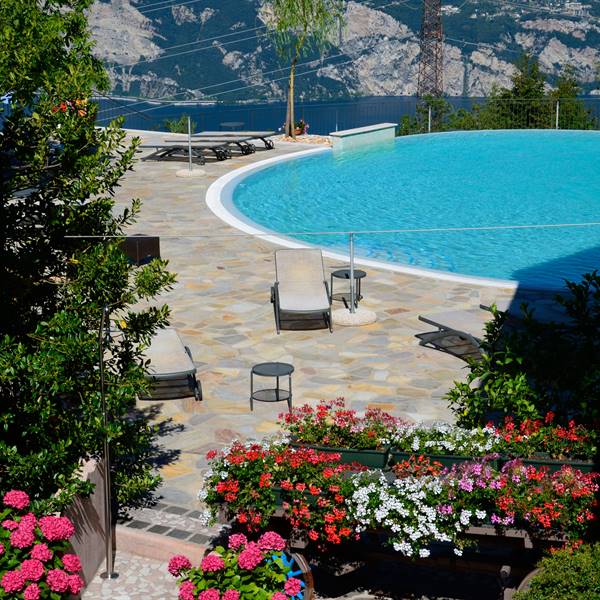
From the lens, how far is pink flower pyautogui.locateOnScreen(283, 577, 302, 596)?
6578mm

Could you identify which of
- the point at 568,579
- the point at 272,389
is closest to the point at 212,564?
the point at 568,579

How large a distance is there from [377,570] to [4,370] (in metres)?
3.31

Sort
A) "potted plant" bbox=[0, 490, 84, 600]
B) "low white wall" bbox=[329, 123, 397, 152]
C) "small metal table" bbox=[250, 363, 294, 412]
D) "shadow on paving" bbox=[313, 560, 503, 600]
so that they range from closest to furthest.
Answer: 1. "potted plant" bbox=[0, 490, 84, 600]
2. "shadow on paving" bbox=[313, 560, 503, 600]
3. "small metal table" bbox=[250, 363, 294, 412]
4. "low white wall" bbox=[329, 123, 397, 152]

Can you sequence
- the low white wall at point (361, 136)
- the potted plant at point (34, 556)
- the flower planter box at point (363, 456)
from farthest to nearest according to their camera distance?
1. the low white wall at point (361, 136)
2. the flower planter box at point (363, 456)
3. the potted plant at point (34, 556)

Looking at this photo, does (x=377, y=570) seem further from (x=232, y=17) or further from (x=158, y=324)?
(x=232, y=17)

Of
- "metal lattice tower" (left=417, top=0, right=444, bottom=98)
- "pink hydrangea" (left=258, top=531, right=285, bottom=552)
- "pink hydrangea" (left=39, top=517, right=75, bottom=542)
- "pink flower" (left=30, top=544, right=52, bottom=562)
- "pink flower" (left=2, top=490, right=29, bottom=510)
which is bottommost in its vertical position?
"pink hydrangea" (left=258, top=531, right=285, bottom=552)

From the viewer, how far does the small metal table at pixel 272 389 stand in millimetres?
11180

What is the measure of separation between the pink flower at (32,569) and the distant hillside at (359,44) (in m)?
167

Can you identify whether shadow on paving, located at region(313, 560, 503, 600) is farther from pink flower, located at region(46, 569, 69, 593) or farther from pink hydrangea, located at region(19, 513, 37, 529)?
pink hydrangea, located at region(19, 513, 37, 529)

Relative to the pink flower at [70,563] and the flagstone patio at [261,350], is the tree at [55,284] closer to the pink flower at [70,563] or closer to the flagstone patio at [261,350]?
the pink flower at [70,563]

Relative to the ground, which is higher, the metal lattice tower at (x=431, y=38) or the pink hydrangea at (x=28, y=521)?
the metal lattice tower at (x=431, y=38)

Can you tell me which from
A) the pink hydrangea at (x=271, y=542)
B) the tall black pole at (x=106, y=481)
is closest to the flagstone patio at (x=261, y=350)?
the tall black pole at (x=106, y=481)

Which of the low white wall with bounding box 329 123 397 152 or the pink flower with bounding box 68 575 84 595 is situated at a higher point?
the low white wall with bounding box 329 123 397 152

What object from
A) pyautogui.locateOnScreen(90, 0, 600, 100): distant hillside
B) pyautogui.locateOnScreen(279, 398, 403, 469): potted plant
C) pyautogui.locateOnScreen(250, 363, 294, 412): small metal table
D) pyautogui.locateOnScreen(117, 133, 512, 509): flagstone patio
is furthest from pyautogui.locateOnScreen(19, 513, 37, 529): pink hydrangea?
pyautogui.locateOnScreen(90, 0, 600, 100): distant hillside
